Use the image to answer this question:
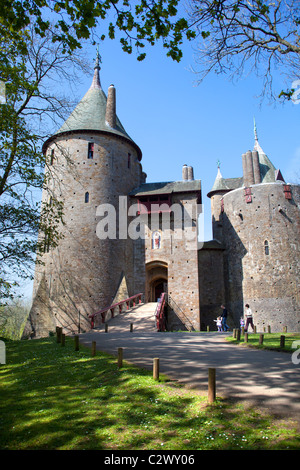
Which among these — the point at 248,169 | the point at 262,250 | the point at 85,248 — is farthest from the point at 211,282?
the point at 85,248

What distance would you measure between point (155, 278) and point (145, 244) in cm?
346

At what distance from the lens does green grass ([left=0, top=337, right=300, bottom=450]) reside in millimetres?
5227

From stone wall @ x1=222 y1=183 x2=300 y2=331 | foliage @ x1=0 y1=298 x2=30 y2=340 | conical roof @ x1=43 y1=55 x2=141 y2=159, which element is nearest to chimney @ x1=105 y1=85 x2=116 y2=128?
conical roof @ x1=43 y1=55 x2=141 y2=159

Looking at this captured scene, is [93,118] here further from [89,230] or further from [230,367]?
[230,367]

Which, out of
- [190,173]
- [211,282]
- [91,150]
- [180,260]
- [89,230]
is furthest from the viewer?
[190,173]

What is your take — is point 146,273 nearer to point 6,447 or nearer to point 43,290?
point 43,290

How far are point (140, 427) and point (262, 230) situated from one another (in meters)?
23.6

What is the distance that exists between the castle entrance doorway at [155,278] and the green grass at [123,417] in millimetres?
18515

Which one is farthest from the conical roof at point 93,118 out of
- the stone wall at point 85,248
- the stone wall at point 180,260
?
the stone wall at point 180,260

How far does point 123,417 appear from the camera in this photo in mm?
6242
